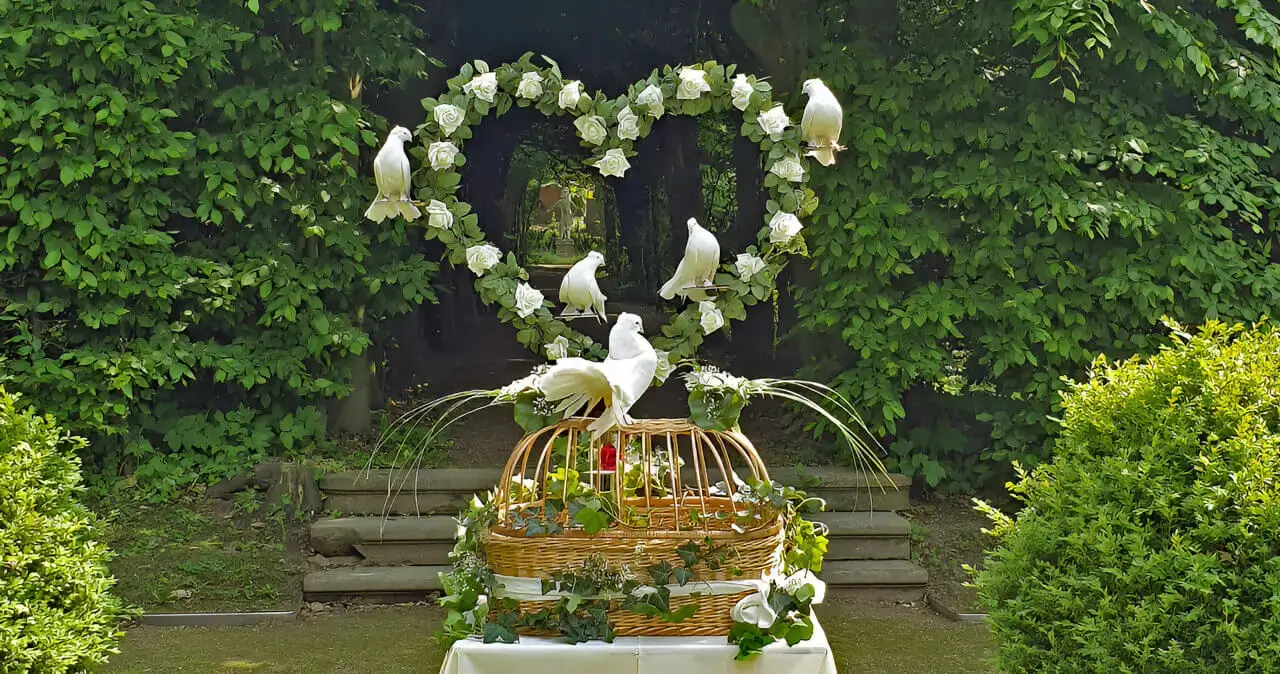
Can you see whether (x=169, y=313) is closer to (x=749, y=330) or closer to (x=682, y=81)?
(x=682, y=81)

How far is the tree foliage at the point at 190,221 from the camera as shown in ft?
17.3

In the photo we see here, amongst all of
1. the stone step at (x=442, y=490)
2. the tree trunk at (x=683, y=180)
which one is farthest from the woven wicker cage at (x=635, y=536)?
the tree trunk at (x=683, y=180)

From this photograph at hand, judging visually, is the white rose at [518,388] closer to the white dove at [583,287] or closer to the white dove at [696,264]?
the white dove at [583,287]

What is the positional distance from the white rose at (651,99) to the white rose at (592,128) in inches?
5.6

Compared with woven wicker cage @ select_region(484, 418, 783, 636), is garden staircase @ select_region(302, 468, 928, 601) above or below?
below

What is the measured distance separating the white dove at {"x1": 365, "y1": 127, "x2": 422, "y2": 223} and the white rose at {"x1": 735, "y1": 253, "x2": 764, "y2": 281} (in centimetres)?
106

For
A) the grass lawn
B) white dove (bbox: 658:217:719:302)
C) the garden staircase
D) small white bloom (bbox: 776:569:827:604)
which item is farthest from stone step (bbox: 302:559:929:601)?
small white bloom (bbox: 776:569:827:604)

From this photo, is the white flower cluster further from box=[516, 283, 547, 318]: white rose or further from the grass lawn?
the grass lawn

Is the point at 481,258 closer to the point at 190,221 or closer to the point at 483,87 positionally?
the point at 483,87

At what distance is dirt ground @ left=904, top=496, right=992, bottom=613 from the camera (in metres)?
5.27

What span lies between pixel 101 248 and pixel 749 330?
4.83m

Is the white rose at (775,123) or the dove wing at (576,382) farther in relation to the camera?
the white rose at (775,123)

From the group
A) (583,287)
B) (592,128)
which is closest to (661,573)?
(583,287)

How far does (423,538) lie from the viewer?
5.32 metres
